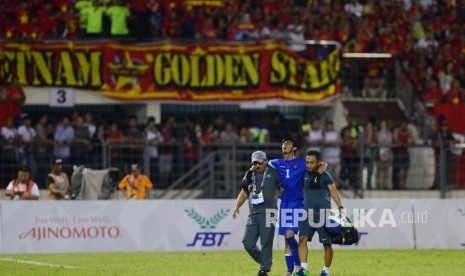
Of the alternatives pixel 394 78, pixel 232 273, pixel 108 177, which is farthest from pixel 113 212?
pixel 394 78

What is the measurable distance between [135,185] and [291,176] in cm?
1038

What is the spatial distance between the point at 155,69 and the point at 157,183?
4785mm

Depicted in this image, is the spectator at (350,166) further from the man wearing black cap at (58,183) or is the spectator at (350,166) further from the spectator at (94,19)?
the spectator at (94,19)

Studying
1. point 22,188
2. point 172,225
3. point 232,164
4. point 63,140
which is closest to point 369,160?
point 232,164

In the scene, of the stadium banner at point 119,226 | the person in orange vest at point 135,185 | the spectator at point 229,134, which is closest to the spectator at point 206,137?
the spectator at point 229,134

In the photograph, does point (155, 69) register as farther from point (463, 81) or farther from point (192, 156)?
point (463, 81)

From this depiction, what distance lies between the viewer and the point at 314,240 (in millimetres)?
29484

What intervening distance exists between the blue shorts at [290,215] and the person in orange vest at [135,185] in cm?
1010

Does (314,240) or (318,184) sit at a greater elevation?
(318,184)

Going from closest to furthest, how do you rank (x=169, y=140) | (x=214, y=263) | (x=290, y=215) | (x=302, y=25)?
(x=290, y=215)
(x=214, y=263)
(x=169, y=140)
(x=302, y=25)

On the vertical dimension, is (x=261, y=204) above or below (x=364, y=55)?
below

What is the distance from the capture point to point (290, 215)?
69.1 ft

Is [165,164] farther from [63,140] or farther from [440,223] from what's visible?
[440,223]

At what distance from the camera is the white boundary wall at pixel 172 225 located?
91.7ft
